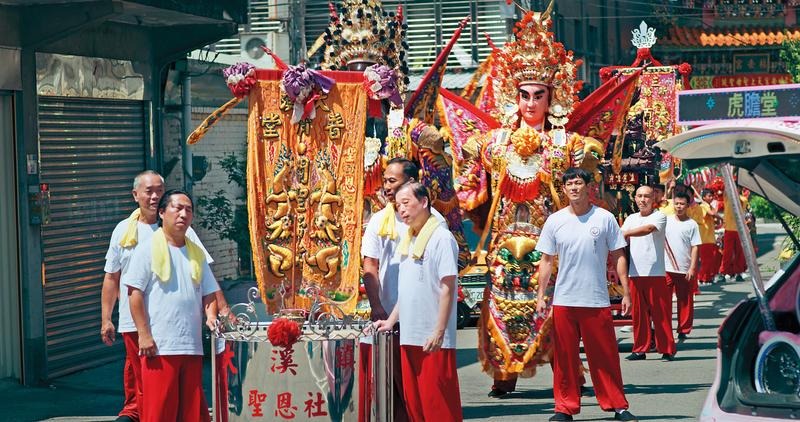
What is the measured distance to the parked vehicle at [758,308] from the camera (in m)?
7.83

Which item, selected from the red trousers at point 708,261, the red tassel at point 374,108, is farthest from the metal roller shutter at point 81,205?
the red trousers at point 708,261

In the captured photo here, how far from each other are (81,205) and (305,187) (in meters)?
3.66

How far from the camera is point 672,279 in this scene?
1691 centimetres

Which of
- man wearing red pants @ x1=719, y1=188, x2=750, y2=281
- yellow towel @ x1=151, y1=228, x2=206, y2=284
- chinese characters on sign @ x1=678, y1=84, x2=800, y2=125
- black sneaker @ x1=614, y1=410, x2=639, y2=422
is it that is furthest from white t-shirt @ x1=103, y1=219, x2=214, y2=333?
man wearing red pants @ x1=719, y1=188, x2=750, y2=281

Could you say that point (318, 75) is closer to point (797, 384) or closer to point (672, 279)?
point (797, 384)

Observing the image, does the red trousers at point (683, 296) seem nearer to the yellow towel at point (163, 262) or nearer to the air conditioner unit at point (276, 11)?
the yellow towel at point (163, 262)

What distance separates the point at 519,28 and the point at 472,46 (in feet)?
53.9

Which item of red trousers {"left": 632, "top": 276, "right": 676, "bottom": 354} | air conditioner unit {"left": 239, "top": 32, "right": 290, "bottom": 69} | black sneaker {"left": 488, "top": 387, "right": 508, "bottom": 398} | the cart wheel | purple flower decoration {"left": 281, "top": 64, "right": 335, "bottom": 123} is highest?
air conditioner unit {"left": 239, "top": 32, "right": 290, "bottom": 69}

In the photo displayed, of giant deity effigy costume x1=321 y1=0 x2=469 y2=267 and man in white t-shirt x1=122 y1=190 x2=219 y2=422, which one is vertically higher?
giant deity effigy costume x1=321 y1=0 x2=469 y2=267

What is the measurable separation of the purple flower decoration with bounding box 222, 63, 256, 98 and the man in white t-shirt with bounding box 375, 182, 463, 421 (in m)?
2.72

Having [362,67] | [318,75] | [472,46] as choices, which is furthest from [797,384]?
[472,46]

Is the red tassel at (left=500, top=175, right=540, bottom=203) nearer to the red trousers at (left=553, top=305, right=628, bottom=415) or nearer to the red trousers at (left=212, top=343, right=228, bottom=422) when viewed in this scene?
the red trousers at (left=553, top=305, right=628, bottom=415)

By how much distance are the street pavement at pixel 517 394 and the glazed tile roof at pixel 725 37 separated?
22658mm

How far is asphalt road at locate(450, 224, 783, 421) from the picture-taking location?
39.2 feet
